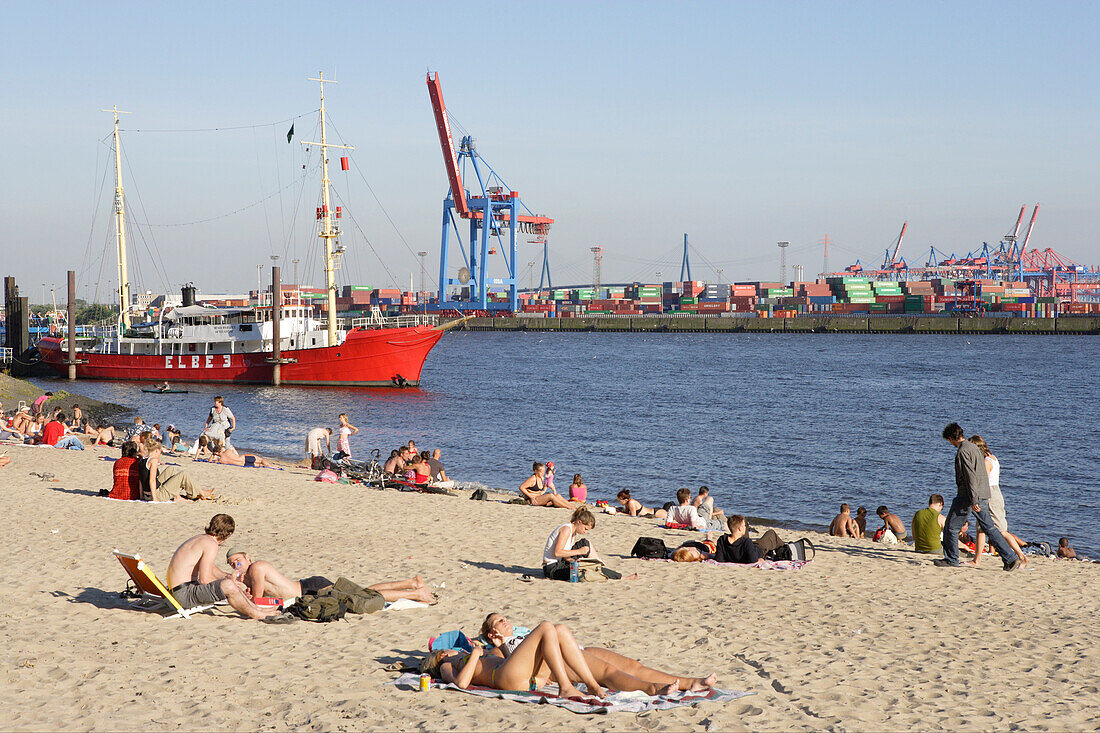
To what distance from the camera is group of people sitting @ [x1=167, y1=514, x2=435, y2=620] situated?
7121mm

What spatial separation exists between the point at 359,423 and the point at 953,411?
22.8m

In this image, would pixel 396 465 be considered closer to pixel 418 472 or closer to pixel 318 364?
pixel 418 472

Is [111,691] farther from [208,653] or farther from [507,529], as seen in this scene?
[507,529]

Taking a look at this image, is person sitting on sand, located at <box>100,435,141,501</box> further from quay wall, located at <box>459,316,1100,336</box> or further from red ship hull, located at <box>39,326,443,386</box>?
quay wall, located at <box>459,316,1100,336</box>

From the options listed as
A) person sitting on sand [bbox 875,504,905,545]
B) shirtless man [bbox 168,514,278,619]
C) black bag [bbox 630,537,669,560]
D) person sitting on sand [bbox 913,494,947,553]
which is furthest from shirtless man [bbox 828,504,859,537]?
shirtless man [bbox 168,514,278,619]

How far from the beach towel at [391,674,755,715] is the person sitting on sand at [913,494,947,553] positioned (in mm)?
6018

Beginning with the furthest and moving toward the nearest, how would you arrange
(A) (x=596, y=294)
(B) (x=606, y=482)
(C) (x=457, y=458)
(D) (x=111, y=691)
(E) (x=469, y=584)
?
(A) (x=596, y=294) < (C) (x=457, y=458) < (B) (x=606, y=482) < (E) (x=469, y=584) < (D) (x=111, y=691)

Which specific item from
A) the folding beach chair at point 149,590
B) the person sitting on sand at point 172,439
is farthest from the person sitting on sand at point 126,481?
the person sitting on sand at point 172,439

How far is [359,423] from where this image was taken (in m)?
30.6

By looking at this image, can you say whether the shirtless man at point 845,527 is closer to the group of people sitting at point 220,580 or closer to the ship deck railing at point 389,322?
the group of people sitting at point 220,580

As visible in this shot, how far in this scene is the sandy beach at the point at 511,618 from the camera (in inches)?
212

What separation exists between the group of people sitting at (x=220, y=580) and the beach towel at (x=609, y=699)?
2.00 meters

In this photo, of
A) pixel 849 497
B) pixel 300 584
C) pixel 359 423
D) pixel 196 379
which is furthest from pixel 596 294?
pixel 300 584

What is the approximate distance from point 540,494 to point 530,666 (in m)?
8.75
